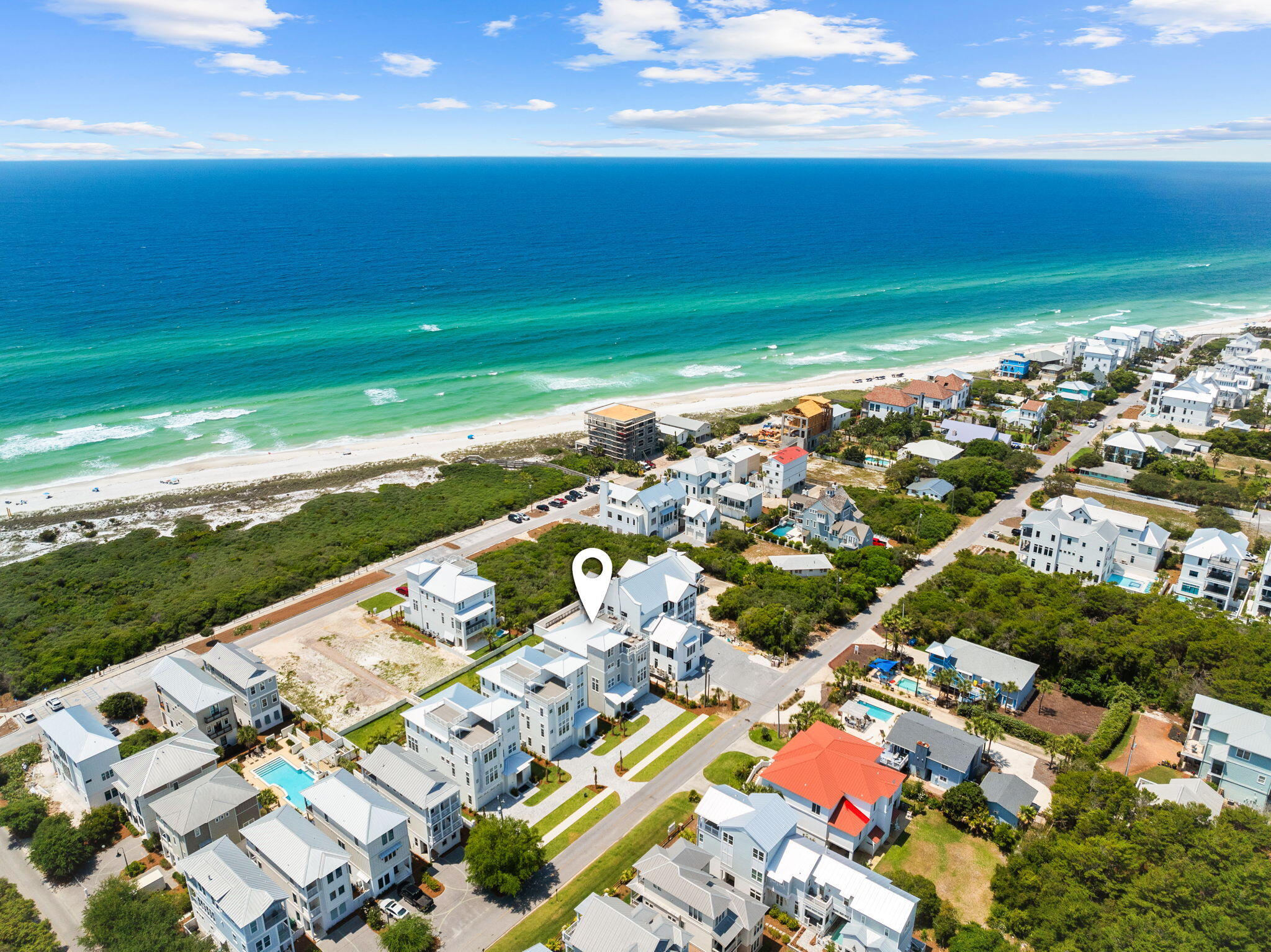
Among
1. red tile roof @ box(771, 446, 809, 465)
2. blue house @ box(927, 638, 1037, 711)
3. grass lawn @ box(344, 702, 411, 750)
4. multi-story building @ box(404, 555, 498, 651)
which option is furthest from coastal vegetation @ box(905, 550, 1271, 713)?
grass lawn @ box(344, 702, 411, 750)

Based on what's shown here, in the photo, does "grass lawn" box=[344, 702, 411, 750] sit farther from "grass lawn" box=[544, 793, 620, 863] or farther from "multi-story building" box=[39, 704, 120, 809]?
"grass lawn" box=[544, 793, 620, 863]

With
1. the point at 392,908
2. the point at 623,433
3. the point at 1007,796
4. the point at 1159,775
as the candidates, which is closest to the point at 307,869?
the point at 392,908

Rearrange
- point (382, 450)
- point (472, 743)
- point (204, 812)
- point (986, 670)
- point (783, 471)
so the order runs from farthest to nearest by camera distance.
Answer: point (382, 450) → point (783, 471) → point (986, 670) → point (472, 743) → point (204, 812)

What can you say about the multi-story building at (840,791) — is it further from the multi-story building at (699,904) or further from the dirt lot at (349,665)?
the dirt lot at (349,665)

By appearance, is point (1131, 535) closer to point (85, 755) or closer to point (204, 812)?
point (204, 812)

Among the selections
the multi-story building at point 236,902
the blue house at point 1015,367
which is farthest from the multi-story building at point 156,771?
the blue house at point 1015,367

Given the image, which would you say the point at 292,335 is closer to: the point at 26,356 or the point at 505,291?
the point at 26,356
